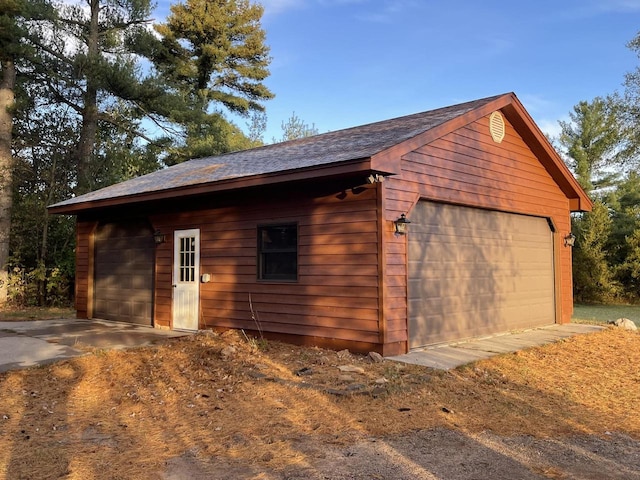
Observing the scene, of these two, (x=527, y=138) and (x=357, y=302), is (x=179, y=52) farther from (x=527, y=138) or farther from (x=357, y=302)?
(x=357, y=302)

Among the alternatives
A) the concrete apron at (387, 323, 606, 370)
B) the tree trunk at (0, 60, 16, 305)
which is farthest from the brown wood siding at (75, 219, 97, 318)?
the concrete apron at (387, 323, 606, 370)

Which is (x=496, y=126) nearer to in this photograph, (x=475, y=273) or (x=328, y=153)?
(x=475, y=273)

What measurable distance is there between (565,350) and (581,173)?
2056cm

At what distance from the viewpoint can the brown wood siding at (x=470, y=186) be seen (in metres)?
7.04

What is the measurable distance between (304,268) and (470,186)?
3336mm

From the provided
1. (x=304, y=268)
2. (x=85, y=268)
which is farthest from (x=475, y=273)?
(x=85, y=268)

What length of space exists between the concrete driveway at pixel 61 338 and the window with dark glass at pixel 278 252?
2.08m

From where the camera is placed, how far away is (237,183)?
7.84m

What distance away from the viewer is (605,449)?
3.87 m

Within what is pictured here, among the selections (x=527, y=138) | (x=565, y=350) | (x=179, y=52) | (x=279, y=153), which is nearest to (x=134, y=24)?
(x=179, y=52)

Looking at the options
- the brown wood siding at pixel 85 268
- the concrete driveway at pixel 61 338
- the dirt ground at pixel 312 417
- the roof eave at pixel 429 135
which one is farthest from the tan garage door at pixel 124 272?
the roof eave at pixel 429 135

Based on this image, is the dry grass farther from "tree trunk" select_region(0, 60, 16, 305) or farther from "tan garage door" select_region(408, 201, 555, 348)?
"tan garage door" select_region(408, 201, 555, 348)

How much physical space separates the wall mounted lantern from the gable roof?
0.74 metres

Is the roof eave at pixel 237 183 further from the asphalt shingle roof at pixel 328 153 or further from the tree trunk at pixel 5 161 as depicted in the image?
the tree trunk at pixel 5 161
